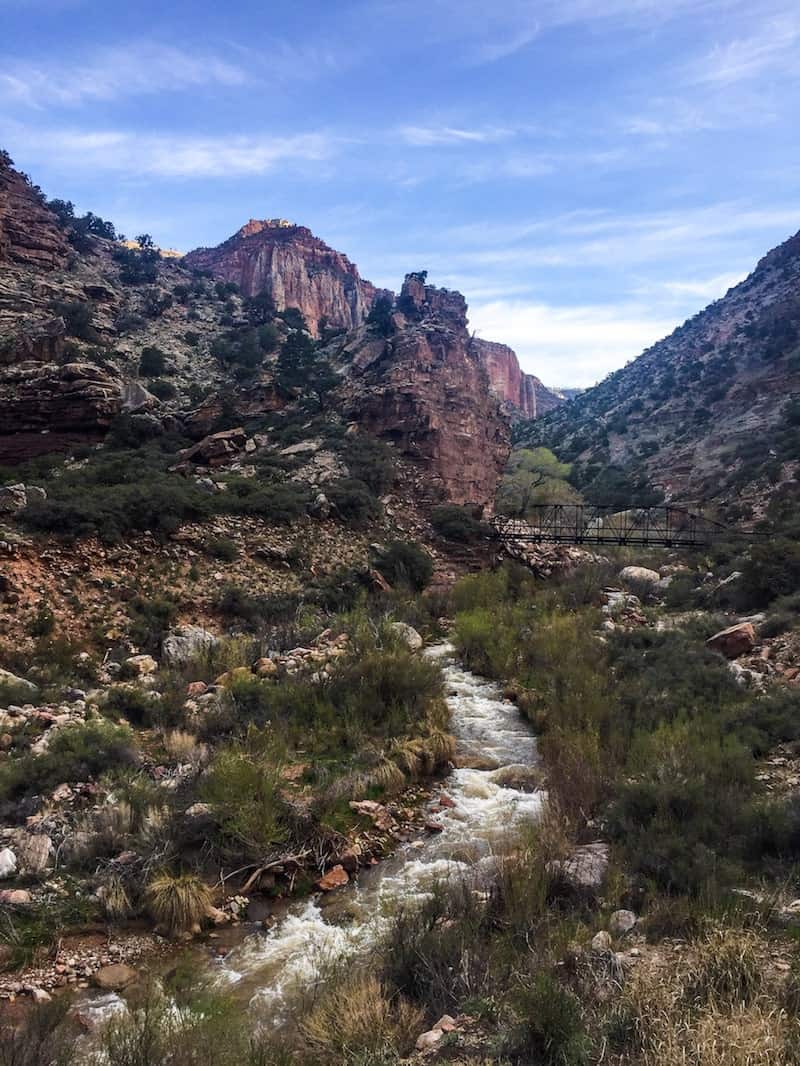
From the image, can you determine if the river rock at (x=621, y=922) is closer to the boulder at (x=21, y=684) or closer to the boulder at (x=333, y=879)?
the boulder at (x=333, y=879)

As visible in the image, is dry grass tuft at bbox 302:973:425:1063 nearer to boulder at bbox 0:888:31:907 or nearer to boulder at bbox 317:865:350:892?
boulder at bbox 317:865:350:892

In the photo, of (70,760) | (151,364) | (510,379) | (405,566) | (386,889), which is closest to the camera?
(386,889)

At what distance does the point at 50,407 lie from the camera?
30.4 metres

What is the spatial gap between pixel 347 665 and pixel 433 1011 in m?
9.83

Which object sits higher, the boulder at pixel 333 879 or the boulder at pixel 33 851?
the boulder at pixel 33 851

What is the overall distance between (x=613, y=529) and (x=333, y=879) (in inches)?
1174

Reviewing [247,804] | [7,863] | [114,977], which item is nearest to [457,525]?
[247,804]

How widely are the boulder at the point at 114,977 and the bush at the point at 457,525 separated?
2657 cm

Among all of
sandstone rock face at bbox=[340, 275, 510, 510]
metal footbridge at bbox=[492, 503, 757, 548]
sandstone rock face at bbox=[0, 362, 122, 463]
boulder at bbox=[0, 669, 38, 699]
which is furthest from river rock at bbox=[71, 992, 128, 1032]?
sandstone rock face at bbox=[340, 275, 510, 510]

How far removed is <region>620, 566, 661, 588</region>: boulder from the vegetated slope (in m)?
11.0

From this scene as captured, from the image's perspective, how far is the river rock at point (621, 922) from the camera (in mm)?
6051

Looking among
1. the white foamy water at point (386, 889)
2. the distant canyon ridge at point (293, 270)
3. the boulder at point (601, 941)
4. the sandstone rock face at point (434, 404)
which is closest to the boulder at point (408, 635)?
the white foamy water at point (386, 889)

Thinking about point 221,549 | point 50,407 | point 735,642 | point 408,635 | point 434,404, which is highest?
point 434,404

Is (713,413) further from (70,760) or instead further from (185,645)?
(70,760)
